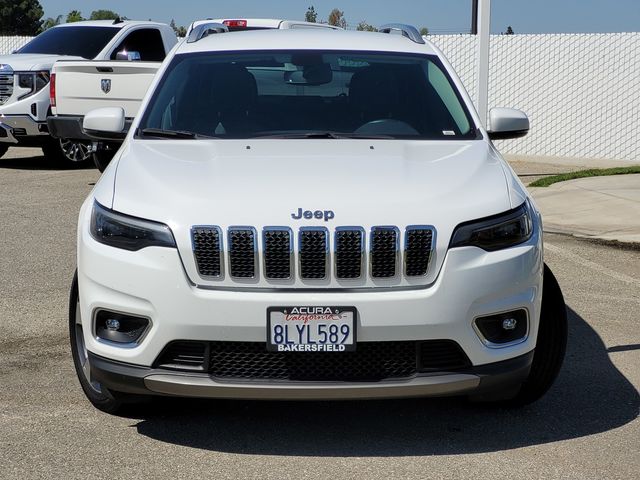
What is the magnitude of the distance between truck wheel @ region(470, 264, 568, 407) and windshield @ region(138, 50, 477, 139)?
1012 millimetres

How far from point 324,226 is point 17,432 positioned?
164 cm

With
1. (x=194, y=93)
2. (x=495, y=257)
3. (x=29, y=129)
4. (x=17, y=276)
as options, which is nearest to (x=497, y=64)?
(x=29, y=129)

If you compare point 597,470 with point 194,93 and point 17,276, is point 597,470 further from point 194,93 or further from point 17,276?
point 17,276

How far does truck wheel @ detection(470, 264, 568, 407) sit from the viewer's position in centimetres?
489

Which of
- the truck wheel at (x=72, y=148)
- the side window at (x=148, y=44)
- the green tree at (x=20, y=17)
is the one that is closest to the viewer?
the truck wheel at (x=72, y=148)

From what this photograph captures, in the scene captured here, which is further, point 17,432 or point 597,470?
point 17,432

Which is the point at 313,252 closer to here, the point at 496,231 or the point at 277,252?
the point at 277,252

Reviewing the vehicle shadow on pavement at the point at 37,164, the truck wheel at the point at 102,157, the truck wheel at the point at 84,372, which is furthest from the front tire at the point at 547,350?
the vehicle shadow on pavement at the point at 37,164

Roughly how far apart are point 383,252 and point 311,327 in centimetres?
41

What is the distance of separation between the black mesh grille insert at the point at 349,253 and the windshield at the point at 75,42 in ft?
37.6

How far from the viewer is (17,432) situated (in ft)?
15.4

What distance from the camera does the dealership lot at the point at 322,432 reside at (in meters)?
4.31

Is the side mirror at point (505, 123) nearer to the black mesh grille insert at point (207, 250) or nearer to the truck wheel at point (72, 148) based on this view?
the black mesh grille insert at point (207, 250)

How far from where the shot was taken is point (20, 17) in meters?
99.6
